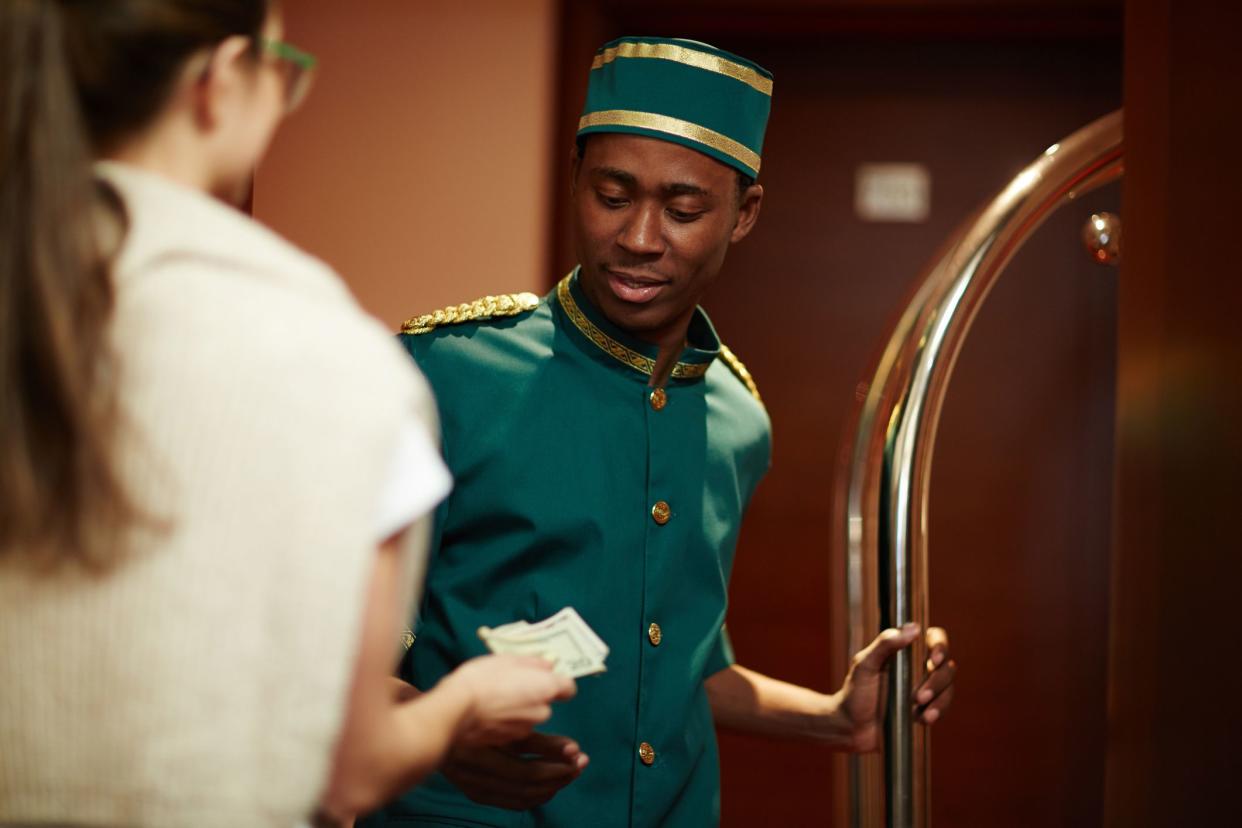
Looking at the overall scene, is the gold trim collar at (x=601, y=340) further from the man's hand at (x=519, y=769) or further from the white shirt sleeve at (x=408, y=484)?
the white shirt sleeve at (x=408, y=484)

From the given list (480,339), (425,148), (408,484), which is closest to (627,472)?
(480,339)

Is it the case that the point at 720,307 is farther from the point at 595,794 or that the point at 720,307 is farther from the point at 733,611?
the point at 595,794

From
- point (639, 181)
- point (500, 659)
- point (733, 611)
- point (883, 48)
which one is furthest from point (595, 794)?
point (883, 48)

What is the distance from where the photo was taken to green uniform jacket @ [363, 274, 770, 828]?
1.32 metres

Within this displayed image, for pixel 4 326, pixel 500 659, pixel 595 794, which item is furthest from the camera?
pixel 595 794

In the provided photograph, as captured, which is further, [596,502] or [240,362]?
[596,502]

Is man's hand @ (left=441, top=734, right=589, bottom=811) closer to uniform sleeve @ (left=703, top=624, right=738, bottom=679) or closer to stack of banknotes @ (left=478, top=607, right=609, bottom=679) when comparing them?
stack of banknotes @ (left=478, top=607, right=609, bottom=679)

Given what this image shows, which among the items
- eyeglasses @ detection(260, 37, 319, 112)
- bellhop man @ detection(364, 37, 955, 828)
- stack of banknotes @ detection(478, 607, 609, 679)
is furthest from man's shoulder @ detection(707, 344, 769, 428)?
eyeglasses @ detection(260, 37, 319, 112)

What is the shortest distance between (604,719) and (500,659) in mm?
469

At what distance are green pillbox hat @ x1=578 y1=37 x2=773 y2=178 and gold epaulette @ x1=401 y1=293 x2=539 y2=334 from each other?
0.21 metres

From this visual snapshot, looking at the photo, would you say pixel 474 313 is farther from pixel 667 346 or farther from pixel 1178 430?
pixel 1178 430

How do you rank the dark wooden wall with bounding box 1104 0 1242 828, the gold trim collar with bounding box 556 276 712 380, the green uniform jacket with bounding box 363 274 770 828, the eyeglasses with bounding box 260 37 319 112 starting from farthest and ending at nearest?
the gold trim collar with bounding box 556 276 712 380 < the green uniform jacket with bounding box 363 274 770 828 < the dark wooden wall with bounding box 1104 0 1242 828 < the eyeglasses with bounding box 260 37 319 112

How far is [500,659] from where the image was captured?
90 cm

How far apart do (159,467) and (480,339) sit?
0.77 meters
